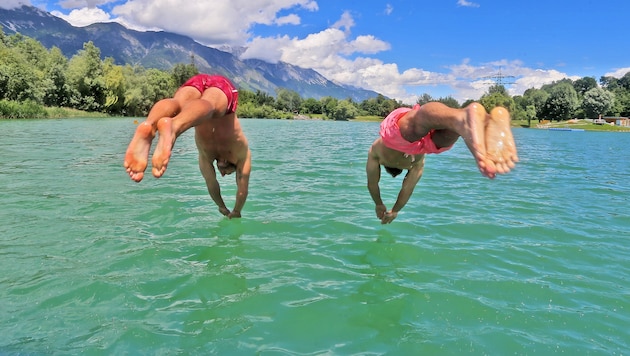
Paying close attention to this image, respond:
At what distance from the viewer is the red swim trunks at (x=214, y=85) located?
5465 millimetres

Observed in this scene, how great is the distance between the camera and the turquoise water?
4172 mm

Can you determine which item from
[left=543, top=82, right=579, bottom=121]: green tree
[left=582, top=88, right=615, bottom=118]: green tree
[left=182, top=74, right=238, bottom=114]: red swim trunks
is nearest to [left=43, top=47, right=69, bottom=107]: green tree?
[left=182, top=74, right=238, bottom=114]: red swim trunks

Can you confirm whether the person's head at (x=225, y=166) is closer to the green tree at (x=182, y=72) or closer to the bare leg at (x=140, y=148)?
the bare leg at (x=140, y=148)

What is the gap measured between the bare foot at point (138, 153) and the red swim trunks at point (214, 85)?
145cm

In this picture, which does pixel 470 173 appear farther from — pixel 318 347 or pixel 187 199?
pixel 318 347

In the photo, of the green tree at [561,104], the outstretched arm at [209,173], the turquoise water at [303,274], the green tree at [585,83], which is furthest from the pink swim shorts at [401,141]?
the green tree at [585,83]

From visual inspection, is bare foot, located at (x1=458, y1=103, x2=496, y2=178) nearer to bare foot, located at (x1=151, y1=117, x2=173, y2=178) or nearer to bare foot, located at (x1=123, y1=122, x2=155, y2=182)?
bare foot, located at (x1=151, y1=117, x2=173, y2=178)

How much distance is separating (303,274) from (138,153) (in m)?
2.81

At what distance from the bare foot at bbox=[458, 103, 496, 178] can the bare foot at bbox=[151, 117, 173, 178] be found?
115 inches

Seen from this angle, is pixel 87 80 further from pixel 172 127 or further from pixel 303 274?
pixel 172 127

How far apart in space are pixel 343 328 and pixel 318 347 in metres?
0.45

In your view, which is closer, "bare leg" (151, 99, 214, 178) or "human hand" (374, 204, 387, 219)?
"bare leg" (151, 99, 214, 178)

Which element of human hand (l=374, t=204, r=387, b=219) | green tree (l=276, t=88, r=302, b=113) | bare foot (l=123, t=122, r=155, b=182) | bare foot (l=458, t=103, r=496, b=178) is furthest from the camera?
green tree (l=276, t=88, r=302, b=113)

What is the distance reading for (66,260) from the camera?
5.85 meters
